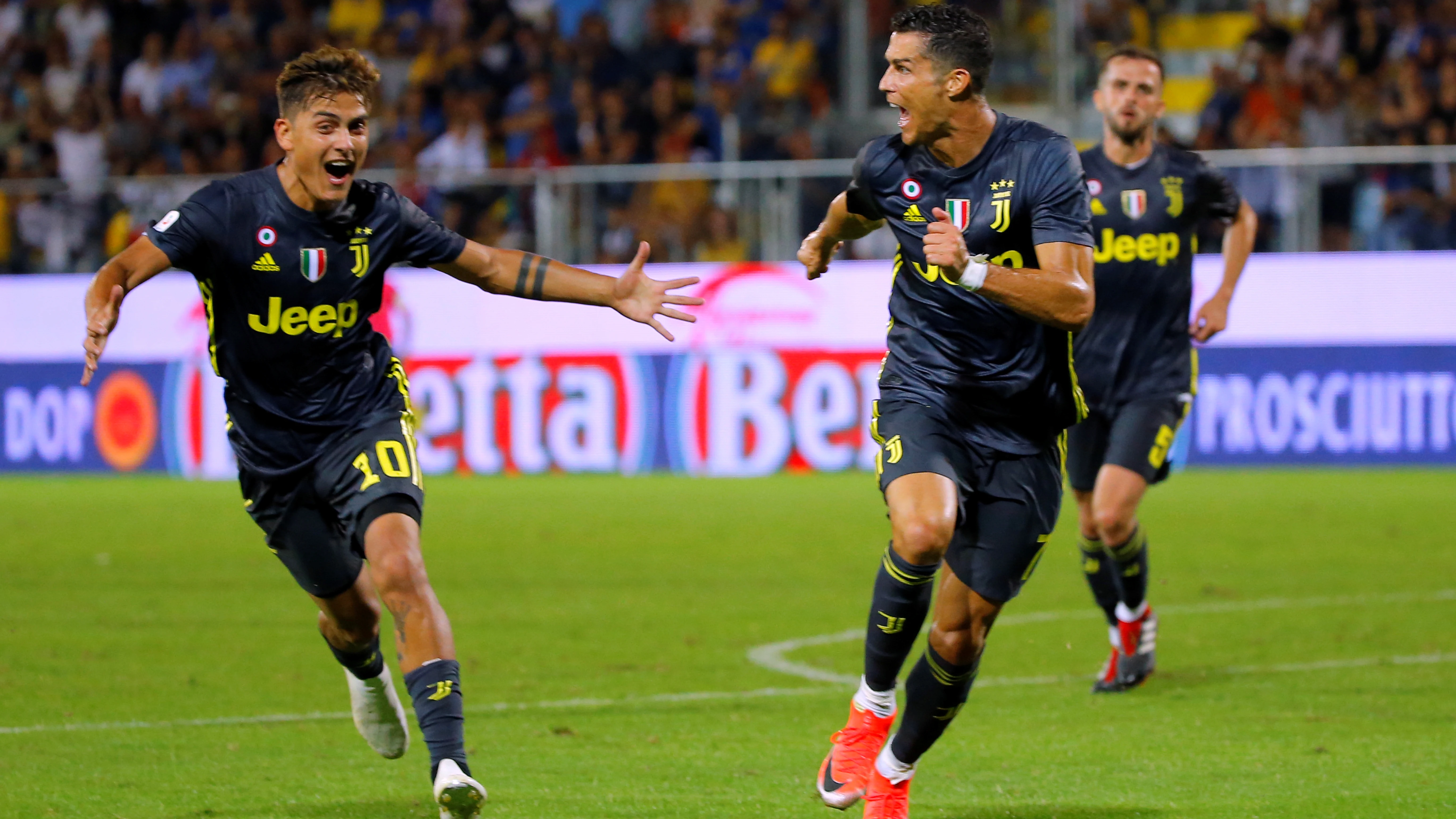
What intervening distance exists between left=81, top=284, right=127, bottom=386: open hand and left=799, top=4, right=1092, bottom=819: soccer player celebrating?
2.24 meters

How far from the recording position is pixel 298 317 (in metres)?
5.63

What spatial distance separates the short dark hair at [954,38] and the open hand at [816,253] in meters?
0.77

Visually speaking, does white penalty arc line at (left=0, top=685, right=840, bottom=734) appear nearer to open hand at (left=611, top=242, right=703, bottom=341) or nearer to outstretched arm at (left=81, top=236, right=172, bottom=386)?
outstretched arm at (left=81, top=236, right=172, bottom=386)

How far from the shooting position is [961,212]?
5.39 meters

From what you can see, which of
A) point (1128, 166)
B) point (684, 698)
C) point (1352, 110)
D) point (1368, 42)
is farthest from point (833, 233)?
point (1368, 42)

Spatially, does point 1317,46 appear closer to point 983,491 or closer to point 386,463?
point 983,491

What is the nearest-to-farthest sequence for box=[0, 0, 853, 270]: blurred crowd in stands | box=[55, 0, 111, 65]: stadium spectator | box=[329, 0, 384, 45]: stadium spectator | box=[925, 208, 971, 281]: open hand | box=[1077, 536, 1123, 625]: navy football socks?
1. box=[925, 208, 971, 281]: open hand
2. box=[1077, 536, 1123, 625]: navy football socks
3. box=[0, 0, 853, 270]: blurred crowd in stands
4. box=[55, 0, 111, 65]: stadium spectator
5. box=[329, 0, 384, 45]: stadium spectator

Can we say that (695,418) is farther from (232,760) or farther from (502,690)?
(232,760)

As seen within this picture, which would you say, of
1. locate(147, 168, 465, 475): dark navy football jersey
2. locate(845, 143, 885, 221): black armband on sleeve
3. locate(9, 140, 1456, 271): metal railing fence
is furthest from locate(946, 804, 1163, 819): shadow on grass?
locate(9, 140, 1456, 271): metal railing fence

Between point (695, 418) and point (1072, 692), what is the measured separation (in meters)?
9.36

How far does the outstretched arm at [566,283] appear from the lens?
5609 mm

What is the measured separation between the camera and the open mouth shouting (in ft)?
18.1

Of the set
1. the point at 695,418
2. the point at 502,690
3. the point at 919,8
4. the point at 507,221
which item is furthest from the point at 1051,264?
the point at 507,221

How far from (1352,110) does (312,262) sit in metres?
14.9
